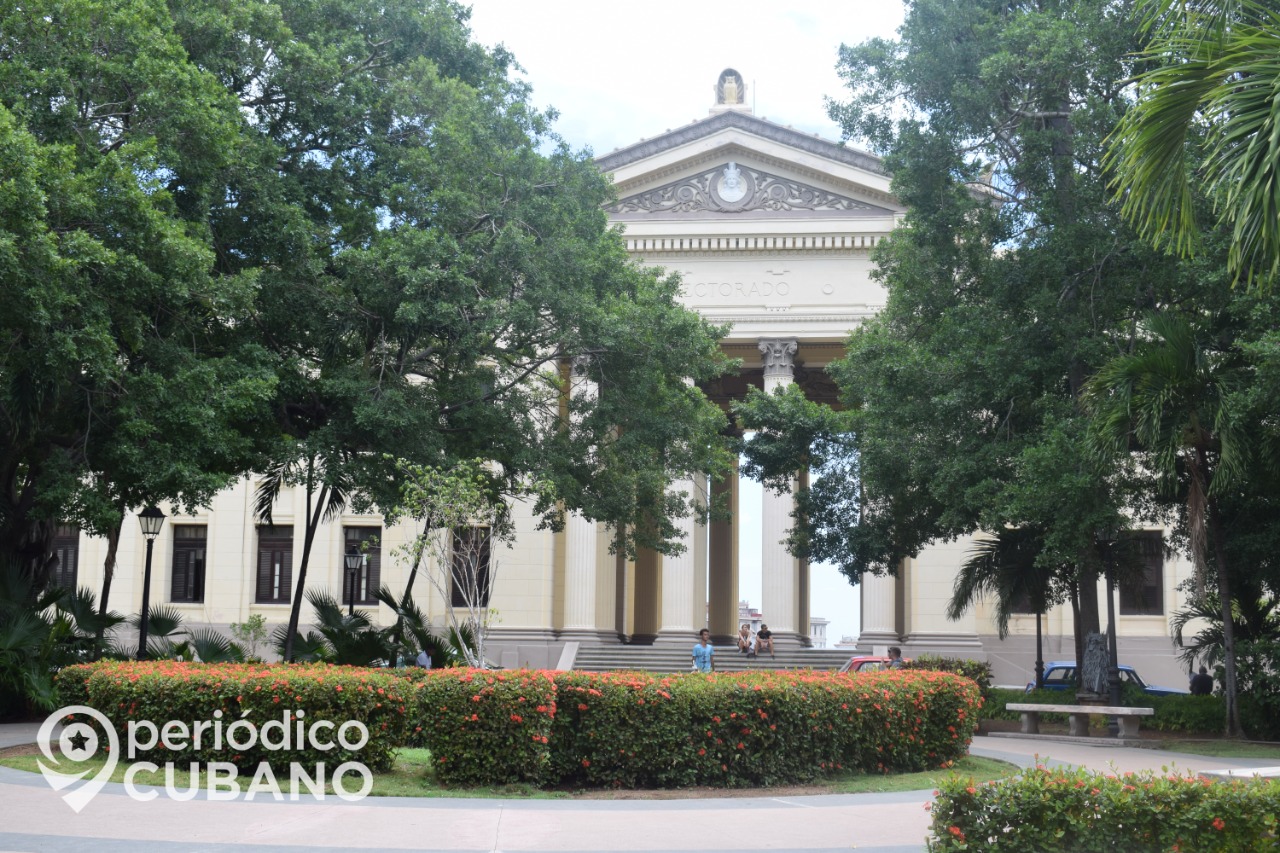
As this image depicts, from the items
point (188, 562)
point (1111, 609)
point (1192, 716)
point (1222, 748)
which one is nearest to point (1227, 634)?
point (1192, 716)

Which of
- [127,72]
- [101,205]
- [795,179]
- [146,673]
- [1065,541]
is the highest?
[795,179]

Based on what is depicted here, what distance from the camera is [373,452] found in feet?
70.4

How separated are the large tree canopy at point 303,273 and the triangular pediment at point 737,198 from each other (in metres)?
12.4

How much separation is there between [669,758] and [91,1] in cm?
1305

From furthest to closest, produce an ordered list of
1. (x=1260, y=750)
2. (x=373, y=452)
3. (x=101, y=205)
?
(x=373, y=452), (x=1260, y=750), (x=101, y=205)

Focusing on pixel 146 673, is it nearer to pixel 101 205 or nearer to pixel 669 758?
pixel 669 758

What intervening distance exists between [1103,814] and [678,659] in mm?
26741

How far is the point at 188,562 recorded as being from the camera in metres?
43.3

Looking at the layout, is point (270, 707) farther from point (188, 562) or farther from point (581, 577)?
point (188, 562)

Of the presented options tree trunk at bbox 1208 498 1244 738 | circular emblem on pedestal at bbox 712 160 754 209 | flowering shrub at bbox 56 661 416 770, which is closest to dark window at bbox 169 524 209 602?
circular emblem on pedestal at bbox 712 160 754 209

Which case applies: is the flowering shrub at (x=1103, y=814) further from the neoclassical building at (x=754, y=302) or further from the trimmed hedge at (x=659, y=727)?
the neoclassical building at (x=754, y=302)

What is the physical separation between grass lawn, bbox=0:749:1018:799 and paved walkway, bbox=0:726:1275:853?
1.38 ft

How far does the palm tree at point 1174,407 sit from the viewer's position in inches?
682

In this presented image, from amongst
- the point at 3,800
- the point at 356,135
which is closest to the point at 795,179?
the point at 356,135
